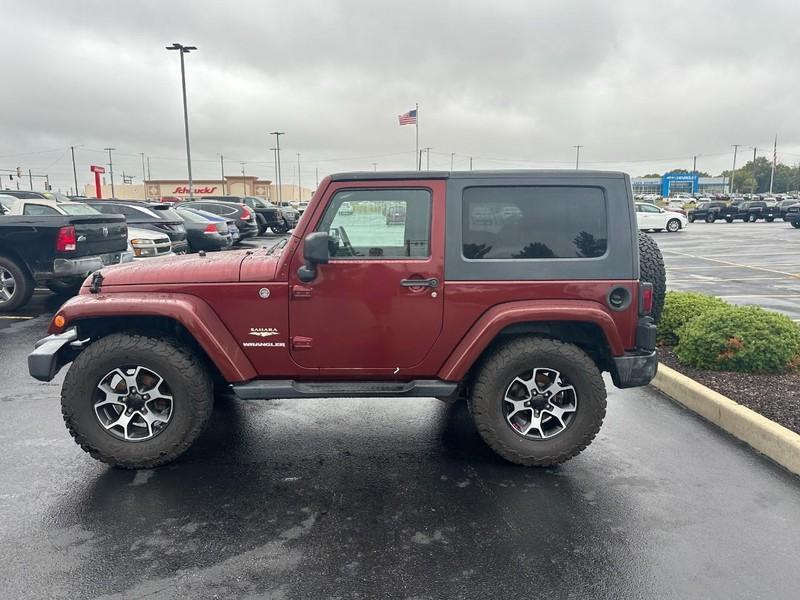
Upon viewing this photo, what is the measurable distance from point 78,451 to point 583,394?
3.55 m

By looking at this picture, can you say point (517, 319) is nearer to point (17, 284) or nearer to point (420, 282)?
point (420, 282)

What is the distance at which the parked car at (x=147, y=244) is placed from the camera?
37.7 ft

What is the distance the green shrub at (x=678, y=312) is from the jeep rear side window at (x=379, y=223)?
12.2 feet

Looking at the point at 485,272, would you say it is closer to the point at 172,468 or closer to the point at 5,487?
the point at 172,468

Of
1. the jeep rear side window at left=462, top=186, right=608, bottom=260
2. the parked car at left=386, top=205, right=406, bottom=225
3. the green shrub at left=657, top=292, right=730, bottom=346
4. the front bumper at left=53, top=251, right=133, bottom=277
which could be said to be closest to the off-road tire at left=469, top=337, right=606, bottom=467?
the jeep rear side window at left=462, top=186, right=608, bottom=260

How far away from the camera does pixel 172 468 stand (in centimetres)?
391

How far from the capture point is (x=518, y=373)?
3852mm

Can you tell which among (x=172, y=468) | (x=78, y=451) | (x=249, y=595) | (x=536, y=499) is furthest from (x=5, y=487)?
(x=536, y=499)

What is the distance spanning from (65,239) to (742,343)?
8.86 m

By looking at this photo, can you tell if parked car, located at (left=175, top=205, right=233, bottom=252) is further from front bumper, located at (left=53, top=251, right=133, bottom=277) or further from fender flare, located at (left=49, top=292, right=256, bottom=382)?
fender flare, located at (left=49, top=292, right=256, bottom=382)

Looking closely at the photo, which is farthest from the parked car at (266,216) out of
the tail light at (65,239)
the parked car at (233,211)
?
the tail light at (65,239)

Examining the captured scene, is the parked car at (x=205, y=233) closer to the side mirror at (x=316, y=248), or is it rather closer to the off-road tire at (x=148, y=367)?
the off-road tire at (x=148, y=367)

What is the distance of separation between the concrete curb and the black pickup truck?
318 inches

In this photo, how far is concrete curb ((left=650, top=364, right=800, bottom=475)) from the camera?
3906 mm
